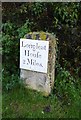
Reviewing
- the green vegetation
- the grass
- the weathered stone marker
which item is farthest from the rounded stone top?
the grass

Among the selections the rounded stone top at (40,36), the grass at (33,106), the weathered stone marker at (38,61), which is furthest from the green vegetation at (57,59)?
the rounded stone top at (40,36)

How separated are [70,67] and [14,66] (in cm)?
87

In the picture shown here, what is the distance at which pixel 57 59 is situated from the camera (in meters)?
4.46

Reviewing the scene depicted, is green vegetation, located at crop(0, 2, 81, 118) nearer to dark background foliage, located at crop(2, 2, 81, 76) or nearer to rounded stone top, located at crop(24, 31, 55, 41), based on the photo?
dark background foliage, located at crop(2, 2, 81, 76)

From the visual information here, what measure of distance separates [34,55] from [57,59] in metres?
0.58

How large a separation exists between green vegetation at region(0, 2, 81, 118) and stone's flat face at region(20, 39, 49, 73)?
0.24m

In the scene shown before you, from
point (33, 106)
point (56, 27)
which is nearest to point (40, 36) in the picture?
point (56, 27)

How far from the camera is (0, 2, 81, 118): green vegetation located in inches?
147

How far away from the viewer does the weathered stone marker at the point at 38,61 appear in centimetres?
389

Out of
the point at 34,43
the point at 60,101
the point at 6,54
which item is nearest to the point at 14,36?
the point at 6,54

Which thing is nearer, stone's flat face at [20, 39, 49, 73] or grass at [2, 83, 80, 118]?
grass at [2, 83, 80, 118]

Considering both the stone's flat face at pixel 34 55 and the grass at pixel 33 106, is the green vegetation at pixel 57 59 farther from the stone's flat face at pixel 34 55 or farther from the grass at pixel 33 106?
the stone's flat face at pixel 34 55

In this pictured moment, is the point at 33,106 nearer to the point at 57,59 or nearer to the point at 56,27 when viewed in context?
the point at 57,59

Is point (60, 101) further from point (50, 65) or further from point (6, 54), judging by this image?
point (6, 54)
